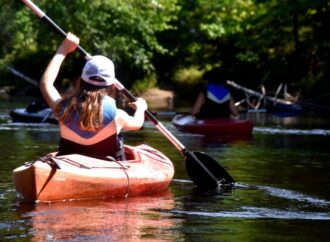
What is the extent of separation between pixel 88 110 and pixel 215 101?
859cm

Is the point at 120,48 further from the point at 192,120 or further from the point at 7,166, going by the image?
the point at 7,166

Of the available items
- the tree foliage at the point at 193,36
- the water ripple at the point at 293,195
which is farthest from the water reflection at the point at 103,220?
the tree foliage at the point at 193,36

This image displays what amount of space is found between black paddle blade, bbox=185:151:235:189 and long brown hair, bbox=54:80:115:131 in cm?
198

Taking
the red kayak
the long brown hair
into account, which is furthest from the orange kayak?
the red kayak

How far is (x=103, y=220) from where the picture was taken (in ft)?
22.4

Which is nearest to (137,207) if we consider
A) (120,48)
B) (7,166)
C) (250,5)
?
(7,166)

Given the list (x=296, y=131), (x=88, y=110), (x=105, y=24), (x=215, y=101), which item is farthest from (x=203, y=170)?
(x=105, y=24)

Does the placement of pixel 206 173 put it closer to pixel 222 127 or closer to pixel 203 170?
pixel 203 170

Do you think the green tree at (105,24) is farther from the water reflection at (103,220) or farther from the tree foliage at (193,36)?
the water reflection at (103,220)

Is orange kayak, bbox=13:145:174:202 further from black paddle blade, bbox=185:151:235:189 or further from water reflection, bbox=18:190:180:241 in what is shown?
black paddle blade, bbox=185:151:235:189

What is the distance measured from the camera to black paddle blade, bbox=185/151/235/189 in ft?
30.5

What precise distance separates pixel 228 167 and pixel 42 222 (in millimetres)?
4675

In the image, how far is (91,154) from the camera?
798 centimetres

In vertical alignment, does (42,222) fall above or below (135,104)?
below
